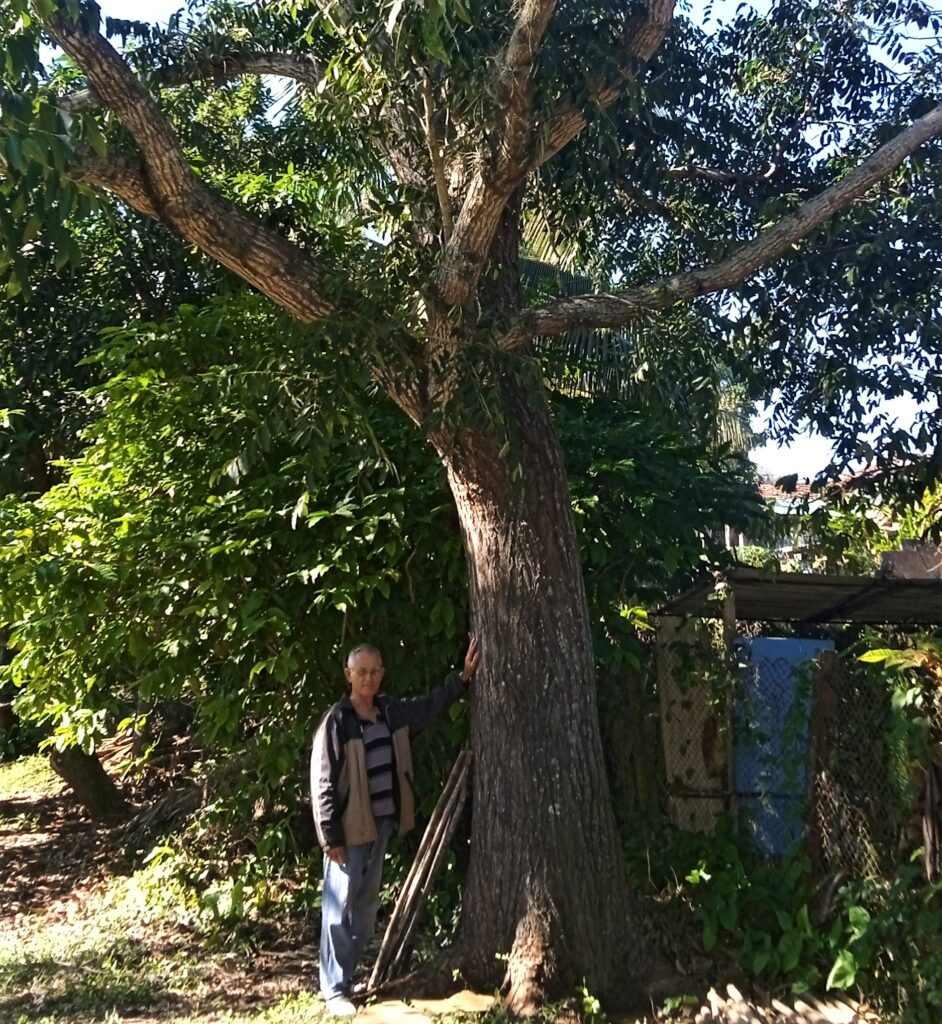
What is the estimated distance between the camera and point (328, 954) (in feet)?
18.5

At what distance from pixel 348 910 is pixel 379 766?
723mm

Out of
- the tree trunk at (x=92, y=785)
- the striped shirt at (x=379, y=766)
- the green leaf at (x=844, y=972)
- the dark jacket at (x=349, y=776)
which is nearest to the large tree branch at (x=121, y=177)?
the dark jacket at (x=349, y=776)

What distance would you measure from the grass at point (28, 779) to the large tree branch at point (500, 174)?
329 inches

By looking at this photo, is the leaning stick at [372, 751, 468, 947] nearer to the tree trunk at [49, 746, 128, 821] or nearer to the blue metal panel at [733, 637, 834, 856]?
the blue metal panel at [733, 637, 834, 856]

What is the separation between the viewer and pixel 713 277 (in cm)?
623

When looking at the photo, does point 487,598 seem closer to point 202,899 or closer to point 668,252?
point 202,899

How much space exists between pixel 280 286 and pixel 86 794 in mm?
5834

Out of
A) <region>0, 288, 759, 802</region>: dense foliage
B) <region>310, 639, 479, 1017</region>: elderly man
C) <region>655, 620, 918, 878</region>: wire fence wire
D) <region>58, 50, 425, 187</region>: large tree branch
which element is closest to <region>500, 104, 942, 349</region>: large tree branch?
<region>0, 288, 759, 802</region>: dense foliage

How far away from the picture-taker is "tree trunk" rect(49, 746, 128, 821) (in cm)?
974

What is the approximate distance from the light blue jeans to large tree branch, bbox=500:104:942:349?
2754 mm

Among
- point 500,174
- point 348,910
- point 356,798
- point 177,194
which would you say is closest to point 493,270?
point 500,174

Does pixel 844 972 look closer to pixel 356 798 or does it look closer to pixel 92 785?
pixel 356 798

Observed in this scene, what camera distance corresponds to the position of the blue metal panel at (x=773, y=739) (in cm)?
608

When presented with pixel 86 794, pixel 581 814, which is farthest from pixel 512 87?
pixel 86 794
